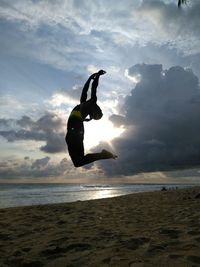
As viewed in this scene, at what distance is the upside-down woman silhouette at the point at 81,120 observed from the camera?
617cm

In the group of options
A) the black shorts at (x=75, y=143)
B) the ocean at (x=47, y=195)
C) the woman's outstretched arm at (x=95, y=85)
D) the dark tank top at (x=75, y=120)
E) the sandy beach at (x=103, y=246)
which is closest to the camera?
the sandy beach at (x=103, y=246)

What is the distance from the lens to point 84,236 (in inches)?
285

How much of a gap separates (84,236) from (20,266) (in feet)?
7.34

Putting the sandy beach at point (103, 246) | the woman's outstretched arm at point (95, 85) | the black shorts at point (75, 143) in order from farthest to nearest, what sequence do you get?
the black shorts at point (75, 143) < the woman's outstretched arm at point (95, 85) < the sandy beach at point (103, 246)

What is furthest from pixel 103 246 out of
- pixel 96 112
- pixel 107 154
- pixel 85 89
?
pixel 85 89

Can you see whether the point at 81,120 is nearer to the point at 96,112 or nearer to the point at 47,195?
the point at 96,112

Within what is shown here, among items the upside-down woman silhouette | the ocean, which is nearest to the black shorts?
the upside-down woman silhouette

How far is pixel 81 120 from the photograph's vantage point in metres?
6.27

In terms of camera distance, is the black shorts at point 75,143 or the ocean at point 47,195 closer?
the black shorts at point 75,143

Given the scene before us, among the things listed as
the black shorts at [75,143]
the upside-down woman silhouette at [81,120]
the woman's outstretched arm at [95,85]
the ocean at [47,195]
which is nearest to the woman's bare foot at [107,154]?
the upside-down woman silhouette at [81,120]

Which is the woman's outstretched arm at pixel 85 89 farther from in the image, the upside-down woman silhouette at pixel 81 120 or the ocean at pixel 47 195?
the ocean at pixel 47 195

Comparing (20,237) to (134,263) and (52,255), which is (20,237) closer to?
(52,255)

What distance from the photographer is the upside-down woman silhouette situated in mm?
6168

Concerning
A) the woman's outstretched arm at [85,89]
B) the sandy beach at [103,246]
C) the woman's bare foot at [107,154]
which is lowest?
the sandy beach at [103,246]
